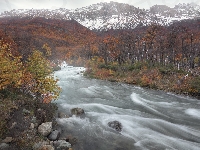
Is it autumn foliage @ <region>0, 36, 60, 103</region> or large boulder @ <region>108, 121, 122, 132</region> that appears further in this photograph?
autumn foliage @ <region>0, 36, 60, 103</region>

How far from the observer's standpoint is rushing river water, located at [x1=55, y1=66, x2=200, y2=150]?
15.1m

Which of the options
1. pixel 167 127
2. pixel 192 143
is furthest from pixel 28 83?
pixel 192 143

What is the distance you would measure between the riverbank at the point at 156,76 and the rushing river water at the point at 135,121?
5.90 ft

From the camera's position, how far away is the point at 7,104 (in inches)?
650

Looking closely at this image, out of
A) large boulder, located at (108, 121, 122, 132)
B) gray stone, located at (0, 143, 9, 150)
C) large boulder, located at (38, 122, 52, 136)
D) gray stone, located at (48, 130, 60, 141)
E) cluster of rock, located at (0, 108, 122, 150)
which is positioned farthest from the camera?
large boulder, located at (108, 121, 122, 132)

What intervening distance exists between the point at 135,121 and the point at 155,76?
18.3 meters

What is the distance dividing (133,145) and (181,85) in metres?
17.5

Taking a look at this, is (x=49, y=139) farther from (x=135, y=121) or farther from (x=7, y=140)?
(x=135, y=121)

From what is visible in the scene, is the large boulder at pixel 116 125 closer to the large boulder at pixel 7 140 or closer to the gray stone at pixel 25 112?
the gray stone at pixel 25 112

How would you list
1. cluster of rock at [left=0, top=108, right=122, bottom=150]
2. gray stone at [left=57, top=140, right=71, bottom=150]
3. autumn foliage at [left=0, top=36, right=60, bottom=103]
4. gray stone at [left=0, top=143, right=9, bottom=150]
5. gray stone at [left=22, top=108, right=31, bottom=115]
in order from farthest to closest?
autumn foliage at [left=0, top=36, right=60, bottom=103] < gray stone at [left=22, top=108, right=31, bottom=115] < gray stone at [left=57, top=140, right=71, bottom=150] < cluster of rock at [left=0, top=108, right=122, bottom=150] < gray stone at [left=0, top=143, right=9, bottom=150]

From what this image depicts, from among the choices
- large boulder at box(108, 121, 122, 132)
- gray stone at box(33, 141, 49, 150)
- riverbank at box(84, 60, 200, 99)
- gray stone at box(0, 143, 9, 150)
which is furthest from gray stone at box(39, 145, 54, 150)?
riverbank at box(84, 60, 200, 99)

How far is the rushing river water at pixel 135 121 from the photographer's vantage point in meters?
15.1

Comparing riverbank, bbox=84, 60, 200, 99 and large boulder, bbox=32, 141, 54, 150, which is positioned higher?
large boulder, bbox=32, 141, 54, 150

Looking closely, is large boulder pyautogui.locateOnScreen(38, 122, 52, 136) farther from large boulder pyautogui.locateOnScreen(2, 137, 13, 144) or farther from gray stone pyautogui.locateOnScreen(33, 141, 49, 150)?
large boulder pyautogui.locateOnScreen(2, 137, 13, 144)
